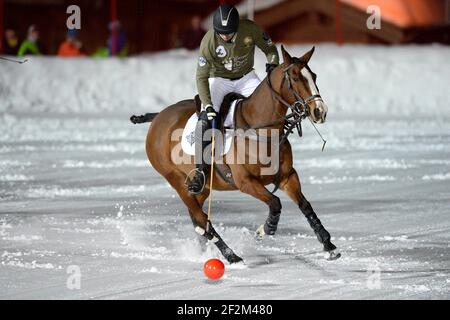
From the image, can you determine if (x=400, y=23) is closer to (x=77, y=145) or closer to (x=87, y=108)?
(x=87, y=108)

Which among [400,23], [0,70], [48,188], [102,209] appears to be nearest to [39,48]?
[0,70]

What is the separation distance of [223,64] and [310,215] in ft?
5.79

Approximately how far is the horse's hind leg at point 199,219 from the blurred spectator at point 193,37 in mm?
13314

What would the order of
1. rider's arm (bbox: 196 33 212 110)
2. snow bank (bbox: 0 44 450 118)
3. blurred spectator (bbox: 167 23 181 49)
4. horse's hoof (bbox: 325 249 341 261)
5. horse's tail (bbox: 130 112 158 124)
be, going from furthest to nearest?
blurred spectator (bbox: 167 23 181 49) → snow bank (bbox: 0 44 450 118) → horse's tail (bbox: 130 112 158 124) → rider's arm (bbox: 196 33 212 110) → horse's hoof (bbox: 325 249 341 261)

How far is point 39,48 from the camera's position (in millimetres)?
23406

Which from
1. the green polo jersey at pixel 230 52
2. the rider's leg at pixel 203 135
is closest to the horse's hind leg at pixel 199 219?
the rider's leg at pixel 203 135

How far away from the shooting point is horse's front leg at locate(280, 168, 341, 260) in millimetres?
9164

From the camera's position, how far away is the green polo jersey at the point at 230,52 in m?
9.57

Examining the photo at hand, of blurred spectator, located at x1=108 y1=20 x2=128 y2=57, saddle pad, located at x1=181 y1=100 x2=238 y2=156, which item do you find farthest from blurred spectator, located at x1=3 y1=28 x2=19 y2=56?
saddle pad, located at x1=181 y1=100 x2=238 y2=156

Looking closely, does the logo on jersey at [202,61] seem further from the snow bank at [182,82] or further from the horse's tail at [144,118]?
the snow bank at [182,82]

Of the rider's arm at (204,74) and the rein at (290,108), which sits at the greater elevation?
the rider's arm at (204,74)

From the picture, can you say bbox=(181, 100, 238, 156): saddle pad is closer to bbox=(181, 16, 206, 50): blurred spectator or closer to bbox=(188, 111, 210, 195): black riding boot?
bbox=(188, 111, 210, 195): black riding boot

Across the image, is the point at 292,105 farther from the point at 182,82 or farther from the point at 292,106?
the point at 182,82

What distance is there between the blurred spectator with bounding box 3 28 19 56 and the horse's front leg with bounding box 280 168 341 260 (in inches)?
566
